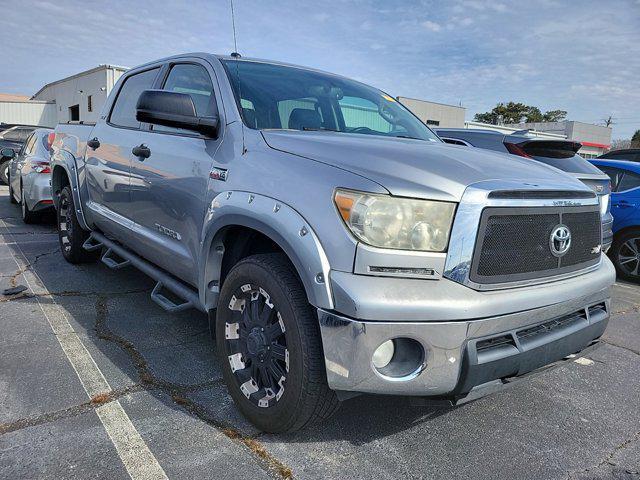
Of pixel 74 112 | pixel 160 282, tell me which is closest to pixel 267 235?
pixel 160 282

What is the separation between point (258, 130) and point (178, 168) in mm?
666

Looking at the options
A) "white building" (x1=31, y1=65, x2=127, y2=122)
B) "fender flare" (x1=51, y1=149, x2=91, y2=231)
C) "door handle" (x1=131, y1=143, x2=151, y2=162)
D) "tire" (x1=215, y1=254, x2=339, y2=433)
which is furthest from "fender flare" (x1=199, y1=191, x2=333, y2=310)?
"white building" (x1=31, y1=65, x2=127, y2=122)

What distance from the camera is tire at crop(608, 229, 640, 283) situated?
6598 mm

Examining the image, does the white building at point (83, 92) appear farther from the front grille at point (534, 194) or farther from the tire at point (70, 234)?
the front grille at point (534, 194)

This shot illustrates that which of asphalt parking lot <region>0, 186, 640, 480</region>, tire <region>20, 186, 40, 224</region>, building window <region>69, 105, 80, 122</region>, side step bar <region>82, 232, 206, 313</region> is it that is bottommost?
asphalt parking lot <region>0, 186, 640, 480</region>

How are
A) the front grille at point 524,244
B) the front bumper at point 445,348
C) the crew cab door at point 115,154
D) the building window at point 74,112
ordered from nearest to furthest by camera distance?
the front bumper at point 445,348
the front grille at point 524,244
the crew cab door at point 115,154
the building window at point 74,112

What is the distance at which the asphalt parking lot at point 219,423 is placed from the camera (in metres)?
2.30

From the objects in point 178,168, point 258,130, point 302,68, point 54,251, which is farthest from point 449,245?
point 54,251

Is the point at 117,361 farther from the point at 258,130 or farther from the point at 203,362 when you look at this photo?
the point at 258,130

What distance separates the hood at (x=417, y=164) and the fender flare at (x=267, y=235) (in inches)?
11.6

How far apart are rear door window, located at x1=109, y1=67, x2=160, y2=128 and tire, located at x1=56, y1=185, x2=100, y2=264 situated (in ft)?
4.00

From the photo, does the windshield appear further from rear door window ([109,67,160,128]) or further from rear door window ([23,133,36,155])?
rear door window ([23,133,36,155])

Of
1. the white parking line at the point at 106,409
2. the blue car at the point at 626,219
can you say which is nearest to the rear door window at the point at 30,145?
the white parking line at the point at 106,409

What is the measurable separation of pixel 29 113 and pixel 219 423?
42.2m
